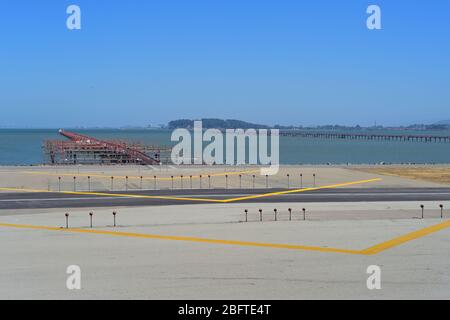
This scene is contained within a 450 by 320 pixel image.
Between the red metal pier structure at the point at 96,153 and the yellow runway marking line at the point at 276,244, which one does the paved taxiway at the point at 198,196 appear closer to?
the yellow runway marking line at the point at 276,244

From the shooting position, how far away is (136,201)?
3691 cm

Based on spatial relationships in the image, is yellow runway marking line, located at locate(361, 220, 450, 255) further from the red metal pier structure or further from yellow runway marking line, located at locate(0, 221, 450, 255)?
the red metal pier structure

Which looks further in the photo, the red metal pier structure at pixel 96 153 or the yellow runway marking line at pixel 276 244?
the red metal pier structure at pixel 96 153

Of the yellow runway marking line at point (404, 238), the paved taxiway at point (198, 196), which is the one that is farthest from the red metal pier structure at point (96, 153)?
the yellow runway marking line at point (404, 238)

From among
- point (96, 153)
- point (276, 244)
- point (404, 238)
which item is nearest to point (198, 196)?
point (276, 244)

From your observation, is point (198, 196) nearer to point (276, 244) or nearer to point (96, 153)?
point (276, 244)

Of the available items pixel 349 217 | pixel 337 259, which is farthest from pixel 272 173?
pixel 337 259

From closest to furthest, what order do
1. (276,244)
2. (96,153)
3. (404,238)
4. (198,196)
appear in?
(276,244)
(404,238)
(198,196)
(96,153)

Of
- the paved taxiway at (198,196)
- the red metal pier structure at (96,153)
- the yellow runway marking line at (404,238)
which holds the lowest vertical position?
the yellow runway marking line at (404,238)

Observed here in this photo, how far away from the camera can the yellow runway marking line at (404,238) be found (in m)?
22.1

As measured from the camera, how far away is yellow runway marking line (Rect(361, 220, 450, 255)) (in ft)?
72.5

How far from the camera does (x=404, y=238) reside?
2439cm

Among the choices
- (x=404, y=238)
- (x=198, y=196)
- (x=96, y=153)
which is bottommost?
(x=404, y=238)
